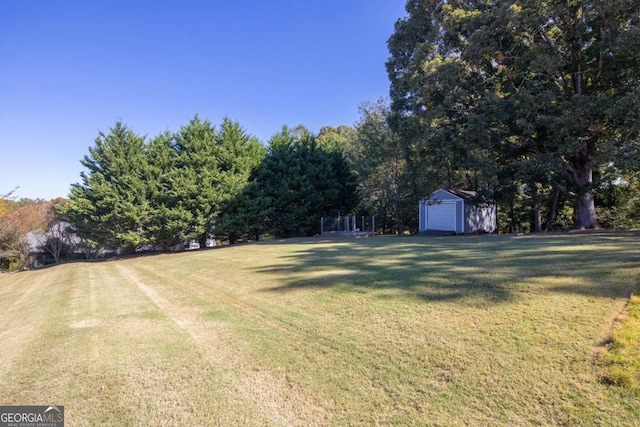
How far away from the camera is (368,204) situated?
83.7 ft

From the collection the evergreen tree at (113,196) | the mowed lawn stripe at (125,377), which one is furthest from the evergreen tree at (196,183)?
the mowed lawn stripe at (125,377)

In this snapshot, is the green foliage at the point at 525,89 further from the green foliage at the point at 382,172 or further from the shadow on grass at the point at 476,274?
the shadow on grass at the point at 476,274

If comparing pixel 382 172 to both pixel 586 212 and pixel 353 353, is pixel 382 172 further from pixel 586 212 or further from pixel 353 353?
pixel 353 353

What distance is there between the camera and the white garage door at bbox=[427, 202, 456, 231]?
1969 centimetres

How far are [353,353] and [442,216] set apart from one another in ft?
59.7

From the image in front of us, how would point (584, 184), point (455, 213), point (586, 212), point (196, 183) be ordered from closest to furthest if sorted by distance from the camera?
point (584, 184), point (586, 212), point (455, 213), point (196, 183)

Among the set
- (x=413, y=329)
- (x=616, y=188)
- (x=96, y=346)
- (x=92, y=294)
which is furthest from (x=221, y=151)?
(x=616, y=188)

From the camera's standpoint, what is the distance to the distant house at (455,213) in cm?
1939

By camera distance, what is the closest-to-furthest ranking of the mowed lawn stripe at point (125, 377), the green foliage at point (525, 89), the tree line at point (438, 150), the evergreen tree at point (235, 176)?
the mowed lawn stripe at point (125, 377) < the green foliage at point (525, 89) < the tree line at point (438, 150) < the evergreen tree at point (235, 176)

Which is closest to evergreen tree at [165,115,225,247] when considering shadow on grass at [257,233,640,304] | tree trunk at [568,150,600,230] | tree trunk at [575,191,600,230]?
shadow on grass at [257,233,640,304]

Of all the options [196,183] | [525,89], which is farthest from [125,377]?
[196,183]

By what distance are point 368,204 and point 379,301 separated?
2090 centimetres

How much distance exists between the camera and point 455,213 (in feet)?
64.1

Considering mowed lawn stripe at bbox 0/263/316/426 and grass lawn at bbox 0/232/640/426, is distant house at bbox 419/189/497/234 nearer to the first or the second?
grass lawn at bbox 0/232/640/426
